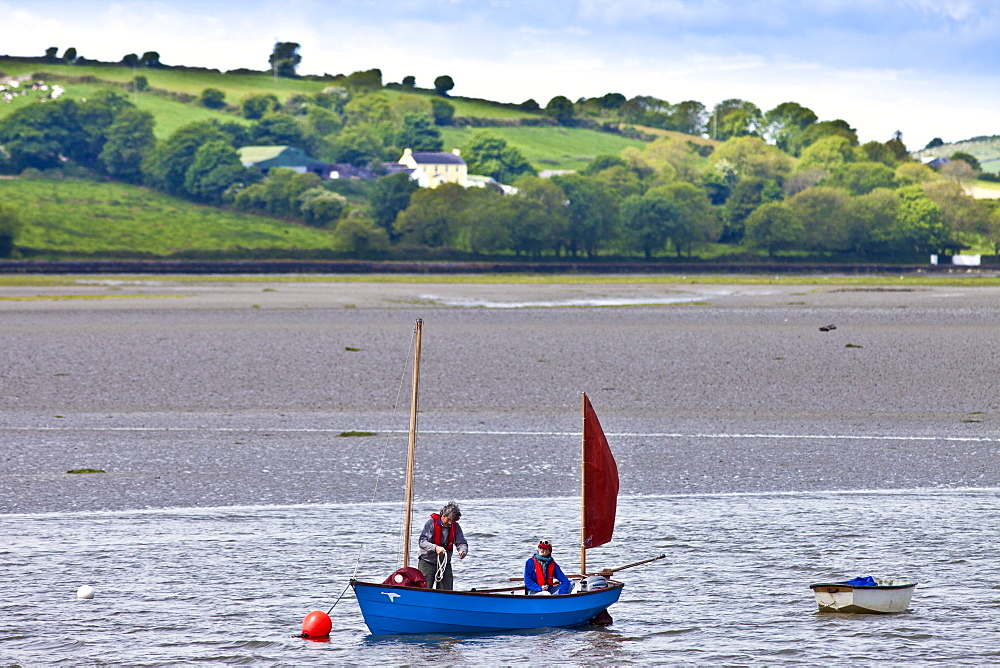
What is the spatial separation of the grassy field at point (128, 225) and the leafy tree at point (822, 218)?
6377 cm

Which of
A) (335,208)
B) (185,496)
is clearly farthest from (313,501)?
(335,208)

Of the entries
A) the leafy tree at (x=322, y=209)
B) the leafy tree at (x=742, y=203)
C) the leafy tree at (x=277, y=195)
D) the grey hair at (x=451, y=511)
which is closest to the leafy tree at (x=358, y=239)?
the leafy tree at (x=322, y=209)

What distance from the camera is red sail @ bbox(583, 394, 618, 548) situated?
14.6 meters

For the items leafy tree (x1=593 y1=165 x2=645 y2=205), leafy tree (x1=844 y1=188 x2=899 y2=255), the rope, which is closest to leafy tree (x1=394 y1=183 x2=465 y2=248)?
leafy tree (x1=593 y1=165 x2=645 y2=205)

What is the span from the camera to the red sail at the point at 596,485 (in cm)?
1458

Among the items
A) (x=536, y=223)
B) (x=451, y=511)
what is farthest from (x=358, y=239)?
(x=451, y=511)

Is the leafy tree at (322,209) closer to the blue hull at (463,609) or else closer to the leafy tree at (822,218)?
the leafy tree at (822,218)

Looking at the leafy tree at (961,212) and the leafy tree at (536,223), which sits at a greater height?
the leafy tree at (961,212)

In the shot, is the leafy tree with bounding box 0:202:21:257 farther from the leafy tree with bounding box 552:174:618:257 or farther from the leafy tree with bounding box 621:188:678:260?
the leafy tree with bounding box 621:188:678:260

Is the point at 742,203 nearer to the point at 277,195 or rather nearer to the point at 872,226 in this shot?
the point at 872,226

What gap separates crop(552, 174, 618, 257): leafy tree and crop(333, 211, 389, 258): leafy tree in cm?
2364

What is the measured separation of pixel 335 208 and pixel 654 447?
15967cm

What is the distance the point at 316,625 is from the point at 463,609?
159cm

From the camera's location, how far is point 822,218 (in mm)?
165625
